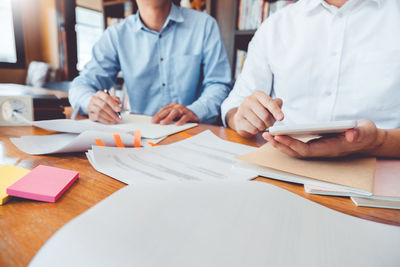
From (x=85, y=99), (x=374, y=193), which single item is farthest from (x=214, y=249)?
(x=85, y=99)

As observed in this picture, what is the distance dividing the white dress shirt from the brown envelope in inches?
14.2

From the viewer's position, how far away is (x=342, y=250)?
212mm

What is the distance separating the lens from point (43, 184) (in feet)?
1.06

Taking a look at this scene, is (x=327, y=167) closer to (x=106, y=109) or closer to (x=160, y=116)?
(x=160, y=116)

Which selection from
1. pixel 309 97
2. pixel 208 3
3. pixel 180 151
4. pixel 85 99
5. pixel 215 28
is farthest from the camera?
pixel 208 3

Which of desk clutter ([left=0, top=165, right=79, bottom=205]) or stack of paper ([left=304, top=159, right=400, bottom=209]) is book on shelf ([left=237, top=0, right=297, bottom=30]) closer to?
stack of paper ([left=304, top=159, right=400, bottom=209])

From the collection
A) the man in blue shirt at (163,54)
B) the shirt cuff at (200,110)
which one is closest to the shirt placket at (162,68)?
the man in blue shirt at (163,54)

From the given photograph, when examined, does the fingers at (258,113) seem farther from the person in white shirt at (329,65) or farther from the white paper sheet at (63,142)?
the white paper sheet at (63,142)

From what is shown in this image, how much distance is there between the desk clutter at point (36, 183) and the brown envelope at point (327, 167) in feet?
0.88

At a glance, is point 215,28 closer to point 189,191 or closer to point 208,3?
point 208,3

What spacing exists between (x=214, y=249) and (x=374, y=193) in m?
0.26

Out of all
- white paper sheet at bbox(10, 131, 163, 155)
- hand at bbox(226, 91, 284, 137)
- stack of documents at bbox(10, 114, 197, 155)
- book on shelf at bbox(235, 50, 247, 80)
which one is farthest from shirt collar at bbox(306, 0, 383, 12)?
book on shelf at bbox(235, 50, 247, 80)

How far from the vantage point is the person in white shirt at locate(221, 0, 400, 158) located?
688mm

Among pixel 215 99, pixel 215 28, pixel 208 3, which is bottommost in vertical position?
pixel 215 99
